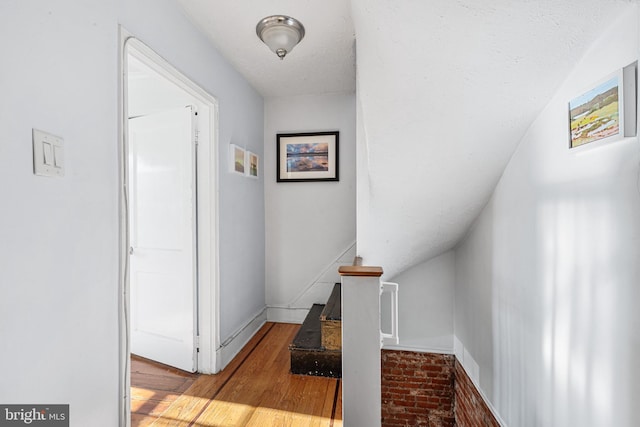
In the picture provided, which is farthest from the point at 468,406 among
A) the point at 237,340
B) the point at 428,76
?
the point at 428,76

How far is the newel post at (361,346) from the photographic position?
→ 137 centimetres

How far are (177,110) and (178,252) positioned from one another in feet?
3.27

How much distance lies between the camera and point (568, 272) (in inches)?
48.5

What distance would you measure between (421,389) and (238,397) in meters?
1.96

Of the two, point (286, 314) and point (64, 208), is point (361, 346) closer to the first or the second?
point (64, 208)

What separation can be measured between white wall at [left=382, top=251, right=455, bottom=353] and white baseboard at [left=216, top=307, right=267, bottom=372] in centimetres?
134

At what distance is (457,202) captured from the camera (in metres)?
2.01

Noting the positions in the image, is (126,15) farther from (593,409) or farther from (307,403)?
(593,409)

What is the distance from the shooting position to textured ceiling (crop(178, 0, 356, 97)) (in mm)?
1771

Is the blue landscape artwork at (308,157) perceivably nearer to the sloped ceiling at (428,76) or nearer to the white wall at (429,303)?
the sloped ceiling at (428,76)

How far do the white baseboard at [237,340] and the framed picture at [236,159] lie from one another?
4.20 feet

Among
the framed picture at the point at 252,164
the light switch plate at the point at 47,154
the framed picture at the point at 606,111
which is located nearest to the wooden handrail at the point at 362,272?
the framed picture at the point at 606,111

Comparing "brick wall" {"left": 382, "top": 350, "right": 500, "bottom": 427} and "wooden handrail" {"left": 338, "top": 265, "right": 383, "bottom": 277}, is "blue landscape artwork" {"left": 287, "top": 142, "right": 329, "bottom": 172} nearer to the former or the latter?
"wooden handrail" {"left": 338, "top": 265, "right": 383, "bottom": 277}

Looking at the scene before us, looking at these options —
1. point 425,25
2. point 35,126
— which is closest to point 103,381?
point 35,126
